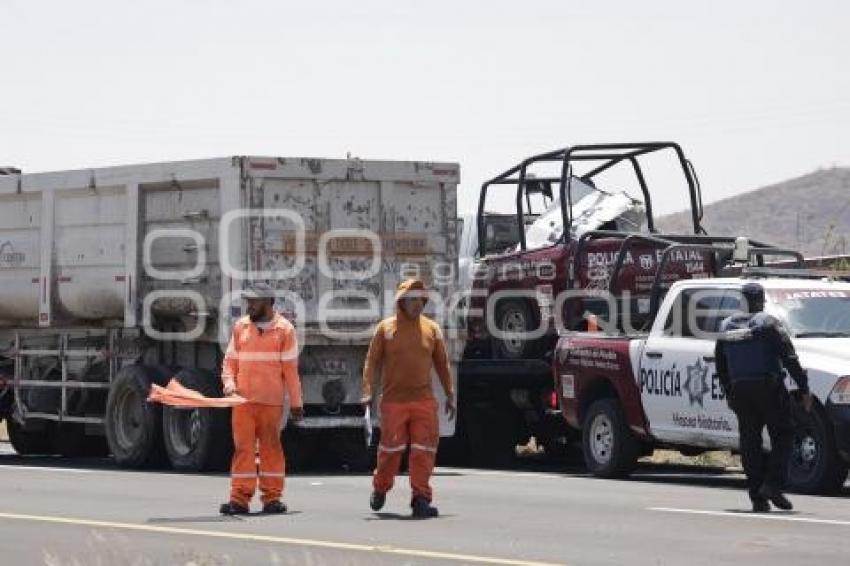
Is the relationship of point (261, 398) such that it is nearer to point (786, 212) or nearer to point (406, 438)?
point (406, 438)

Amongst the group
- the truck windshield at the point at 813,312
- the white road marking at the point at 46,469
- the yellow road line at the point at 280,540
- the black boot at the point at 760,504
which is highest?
the truck windshield at the point at 813,312

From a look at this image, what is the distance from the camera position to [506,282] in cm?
2331

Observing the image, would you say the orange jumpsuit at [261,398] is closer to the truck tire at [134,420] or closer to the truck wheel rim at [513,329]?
the truck tire at [134,420]

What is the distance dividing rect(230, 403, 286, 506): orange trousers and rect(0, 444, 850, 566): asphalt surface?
266 millimetres

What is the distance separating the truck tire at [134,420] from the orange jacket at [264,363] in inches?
235

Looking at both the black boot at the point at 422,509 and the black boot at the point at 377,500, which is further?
the black boot at the point at 377,500

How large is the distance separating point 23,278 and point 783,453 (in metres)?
10.5

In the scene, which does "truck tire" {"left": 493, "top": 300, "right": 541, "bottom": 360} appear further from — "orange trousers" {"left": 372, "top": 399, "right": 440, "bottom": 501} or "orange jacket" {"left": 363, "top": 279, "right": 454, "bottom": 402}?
"orange trousers" {"left": 372, "top": 399, "right": 440, "bottom": 501}

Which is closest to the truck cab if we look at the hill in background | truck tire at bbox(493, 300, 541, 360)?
truck tire at bbox(493, 300, 541, 360)

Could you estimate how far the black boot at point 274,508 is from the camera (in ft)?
48.9

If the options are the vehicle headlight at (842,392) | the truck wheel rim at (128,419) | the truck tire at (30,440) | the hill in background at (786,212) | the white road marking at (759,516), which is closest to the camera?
the white road marking at (759,516)

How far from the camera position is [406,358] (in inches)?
580

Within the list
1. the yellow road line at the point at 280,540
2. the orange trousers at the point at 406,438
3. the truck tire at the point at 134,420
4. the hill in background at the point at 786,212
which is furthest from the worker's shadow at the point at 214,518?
the hill in background at the point at 786,212

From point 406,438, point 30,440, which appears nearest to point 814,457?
point 406,438
